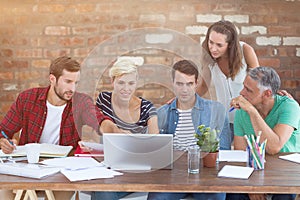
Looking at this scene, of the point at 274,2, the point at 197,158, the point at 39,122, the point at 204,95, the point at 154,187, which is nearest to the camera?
the point at 154,187

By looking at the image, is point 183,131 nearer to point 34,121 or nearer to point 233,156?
point 233,156

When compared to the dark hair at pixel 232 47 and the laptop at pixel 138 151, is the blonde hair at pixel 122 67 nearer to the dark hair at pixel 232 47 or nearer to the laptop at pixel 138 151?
the laptop at pixel 138 151

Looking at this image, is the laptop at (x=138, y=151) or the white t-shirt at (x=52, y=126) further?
the white t-shirt at (x=52, y=126)

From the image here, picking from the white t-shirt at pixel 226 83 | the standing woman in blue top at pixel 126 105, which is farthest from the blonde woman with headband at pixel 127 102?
the white t-shirt at pixel 226 83

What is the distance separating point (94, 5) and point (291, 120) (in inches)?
72.2

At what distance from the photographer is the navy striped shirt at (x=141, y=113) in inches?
79.6

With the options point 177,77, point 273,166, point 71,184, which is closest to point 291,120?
point 273,166

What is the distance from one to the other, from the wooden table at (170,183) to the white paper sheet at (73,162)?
4.2 inches

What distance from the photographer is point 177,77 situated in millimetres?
2150

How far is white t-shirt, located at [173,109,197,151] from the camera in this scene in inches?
93.2

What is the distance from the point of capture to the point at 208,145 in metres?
1.98

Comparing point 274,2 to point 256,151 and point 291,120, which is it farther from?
point 256,151

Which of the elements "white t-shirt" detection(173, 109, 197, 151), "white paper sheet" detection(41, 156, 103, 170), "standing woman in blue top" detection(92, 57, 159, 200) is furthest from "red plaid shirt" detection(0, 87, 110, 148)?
"white t-shirt" detection(173, 109, 197, 151)

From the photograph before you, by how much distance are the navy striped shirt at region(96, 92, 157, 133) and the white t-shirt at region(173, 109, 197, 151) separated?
153mm
